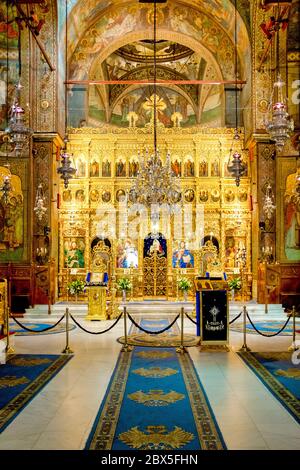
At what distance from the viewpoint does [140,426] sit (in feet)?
15.6

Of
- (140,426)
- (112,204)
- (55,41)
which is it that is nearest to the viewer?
(140,426)

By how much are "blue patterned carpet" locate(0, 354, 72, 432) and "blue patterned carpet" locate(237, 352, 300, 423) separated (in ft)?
9.84

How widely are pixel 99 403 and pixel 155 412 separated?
2.47ft

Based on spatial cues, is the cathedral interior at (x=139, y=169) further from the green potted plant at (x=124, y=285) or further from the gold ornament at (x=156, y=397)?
the gold ornament at (x=156, y=397)

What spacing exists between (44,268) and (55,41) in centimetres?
761

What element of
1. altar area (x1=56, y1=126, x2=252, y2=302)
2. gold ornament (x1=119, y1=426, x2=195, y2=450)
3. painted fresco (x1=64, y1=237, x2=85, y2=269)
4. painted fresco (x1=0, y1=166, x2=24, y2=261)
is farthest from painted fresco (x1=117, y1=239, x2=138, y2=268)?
gold ornament (x1=119, y1=426, x2=195, y2=450)

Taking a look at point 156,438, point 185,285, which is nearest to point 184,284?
point 185,285

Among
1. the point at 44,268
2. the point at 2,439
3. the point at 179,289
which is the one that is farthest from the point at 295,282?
the point at 2,439

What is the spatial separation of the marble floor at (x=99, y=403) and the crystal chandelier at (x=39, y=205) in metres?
6.92

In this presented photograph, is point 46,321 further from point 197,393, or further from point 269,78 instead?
point 269,78

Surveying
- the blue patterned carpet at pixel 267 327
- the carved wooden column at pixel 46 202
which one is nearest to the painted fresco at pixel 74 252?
the carved wooden column at pixel 46 202

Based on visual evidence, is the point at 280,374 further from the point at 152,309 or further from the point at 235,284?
the point at 235,284

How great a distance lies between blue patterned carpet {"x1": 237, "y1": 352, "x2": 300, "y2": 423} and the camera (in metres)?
5.66

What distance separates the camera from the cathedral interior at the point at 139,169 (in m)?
15.0
